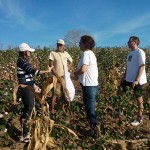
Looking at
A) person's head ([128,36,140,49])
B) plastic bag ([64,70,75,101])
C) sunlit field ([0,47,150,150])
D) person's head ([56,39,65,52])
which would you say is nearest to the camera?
sunlit field ([0,47,150,150])

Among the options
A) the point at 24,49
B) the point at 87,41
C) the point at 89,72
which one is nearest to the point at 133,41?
the point at 87,41

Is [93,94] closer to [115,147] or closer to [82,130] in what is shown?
[82,130]

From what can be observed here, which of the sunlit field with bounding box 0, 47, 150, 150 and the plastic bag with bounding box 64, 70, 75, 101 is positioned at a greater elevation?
the plastic bag with bounding box 64, 70, 75, 101

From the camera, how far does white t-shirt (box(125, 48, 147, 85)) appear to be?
20.0 ft

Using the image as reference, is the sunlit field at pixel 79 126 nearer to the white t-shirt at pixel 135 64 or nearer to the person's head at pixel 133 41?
the white t-shirt at pixel 135 64

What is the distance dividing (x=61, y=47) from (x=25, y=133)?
1895 mm

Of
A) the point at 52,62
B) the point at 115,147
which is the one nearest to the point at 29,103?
the point at 52,62

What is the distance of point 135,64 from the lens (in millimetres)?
6211

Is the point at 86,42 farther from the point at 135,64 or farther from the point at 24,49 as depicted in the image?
the point at 135,64

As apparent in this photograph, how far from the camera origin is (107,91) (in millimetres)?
8430

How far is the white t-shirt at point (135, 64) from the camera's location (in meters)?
6.11

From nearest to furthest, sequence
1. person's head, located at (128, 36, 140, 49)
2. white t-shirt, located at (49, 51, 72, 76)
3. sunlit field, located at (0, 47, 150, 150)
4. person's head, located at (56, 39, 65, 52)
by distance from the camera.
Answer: sunlit field, located at (0, 47, 150, 150)
person's head, located at (128, 36, 140, 49)
person's head, located at (56, 39, 65, 52)
white t-shirt, located at (49, 51, 72, 76)

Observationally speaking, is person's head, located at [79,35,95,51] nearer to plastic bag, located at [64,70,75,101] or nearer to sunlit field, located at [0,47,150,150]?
plastic bag, located at [64,70,75,101]

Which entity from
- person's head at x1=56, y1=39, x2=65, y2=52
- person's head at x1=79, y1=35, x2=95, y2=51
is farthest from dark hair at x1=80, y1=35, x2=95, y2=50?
person's head at x1=56, y1=39, x2=65, y2=52
